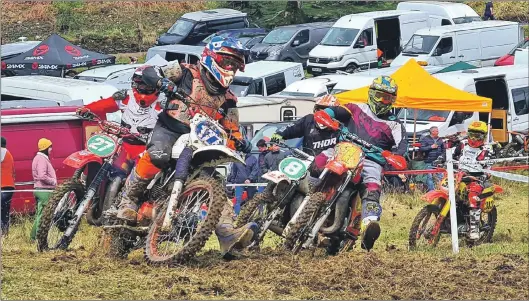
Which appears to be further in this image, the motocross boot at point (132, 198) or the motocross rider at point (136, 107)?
the motocross rider at point (136, 107)

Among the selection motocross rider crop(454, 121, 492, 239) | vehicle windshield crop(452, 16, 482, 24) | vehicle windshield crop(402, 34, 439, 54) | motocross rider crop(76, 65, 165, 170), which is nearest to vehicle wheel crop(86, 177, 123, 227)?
motocross rider crop(76, 65, 165, 170)

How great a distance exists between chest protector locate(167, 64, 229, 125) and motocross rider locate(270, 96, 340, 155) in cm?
173

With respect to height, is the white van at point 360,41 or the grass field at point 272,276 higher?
the grass field at point 272,276

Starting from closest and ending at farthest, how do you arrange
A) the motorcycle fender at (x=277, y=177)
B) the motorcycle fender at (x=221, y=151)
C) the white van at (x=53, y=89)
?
the motorcycle fender at (x=221, y=151), the motorcycle fender at (x=277, y=177), the white van at (x=53, y=89)

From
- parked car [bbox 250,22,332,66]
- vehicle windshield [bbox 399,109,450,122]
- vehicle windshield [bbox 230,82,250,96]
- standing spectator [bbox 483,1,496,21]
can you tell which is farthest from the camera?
standing spectator [bbox 483,1,496,21]

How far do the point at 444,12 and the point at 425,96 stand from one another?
57.0 ft

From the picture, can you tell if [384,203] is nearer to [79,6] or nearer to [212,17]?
[212,17]

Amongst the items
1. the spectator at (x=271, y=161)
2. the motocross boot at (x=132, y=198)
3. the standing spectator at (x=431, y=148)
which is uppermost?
the motocross boot at (x=132, y=198)

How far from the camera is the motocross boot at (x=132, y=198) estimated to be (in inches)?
413

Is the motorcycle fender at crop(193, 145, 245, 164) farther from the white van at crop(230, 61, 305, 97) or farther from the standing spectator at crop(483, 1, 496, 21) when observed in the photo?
the standing spectator at crop(483, 1, 496, 21)

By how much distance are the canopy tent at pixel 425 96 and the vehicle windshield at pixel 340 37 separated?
1272cm

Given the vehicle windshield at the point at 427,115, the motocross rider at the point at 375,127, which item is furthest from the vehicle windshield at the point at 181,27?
the motocross rider at the point at 375,127

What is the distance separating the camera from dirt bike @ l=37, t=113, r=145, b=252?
1144 centimetres

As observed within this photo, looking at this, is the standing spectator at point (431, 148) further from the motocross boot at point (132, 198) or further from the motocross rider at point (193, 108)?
the motocross boot at point (132, 198)
